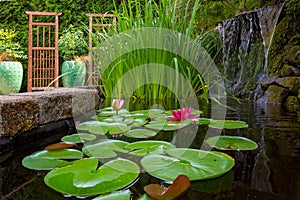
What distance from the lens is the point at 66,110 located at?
4.04 feet

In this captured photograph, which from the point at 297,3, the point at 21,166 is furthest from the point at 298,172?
the point at 297,3

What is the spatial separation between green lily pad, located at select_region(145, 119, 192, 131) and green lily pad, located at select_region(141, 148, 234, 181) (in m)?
0.34

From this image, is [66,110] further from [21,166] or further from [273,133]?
[273,133]

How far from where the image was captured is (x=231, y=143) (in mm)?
800

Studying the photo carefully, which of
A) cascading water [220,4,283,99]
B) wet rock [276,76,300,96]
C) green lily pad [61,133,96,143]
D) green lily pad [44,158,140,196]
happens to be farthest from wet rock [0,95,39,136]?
cascading water [220,4,283,99]

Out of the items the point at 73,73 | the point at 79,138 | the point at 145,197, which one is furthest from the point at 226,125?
the point at 73,73

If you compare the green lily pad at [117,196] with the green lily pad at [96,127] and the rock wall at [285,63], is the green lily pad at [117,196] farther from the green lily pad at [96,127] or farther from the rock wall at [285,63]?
the rock wall at [285,63]

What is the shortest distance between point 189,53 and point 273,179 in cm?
145

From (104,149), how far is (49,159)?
143 millimetres

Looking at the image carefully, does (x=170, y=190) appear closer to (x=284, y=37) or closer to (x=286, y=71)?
(x=286, y=71)

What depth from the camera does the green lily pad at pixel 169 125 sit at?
1012mm

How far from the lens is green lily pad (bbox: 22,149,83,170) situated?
2.04 feet

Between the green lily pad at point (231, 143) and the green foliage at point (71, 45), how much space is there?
4.29 m

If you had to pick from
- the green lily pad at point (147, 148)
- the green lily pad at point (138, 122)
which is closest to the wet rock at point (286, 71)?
the green lily pad at point (138, 122)
